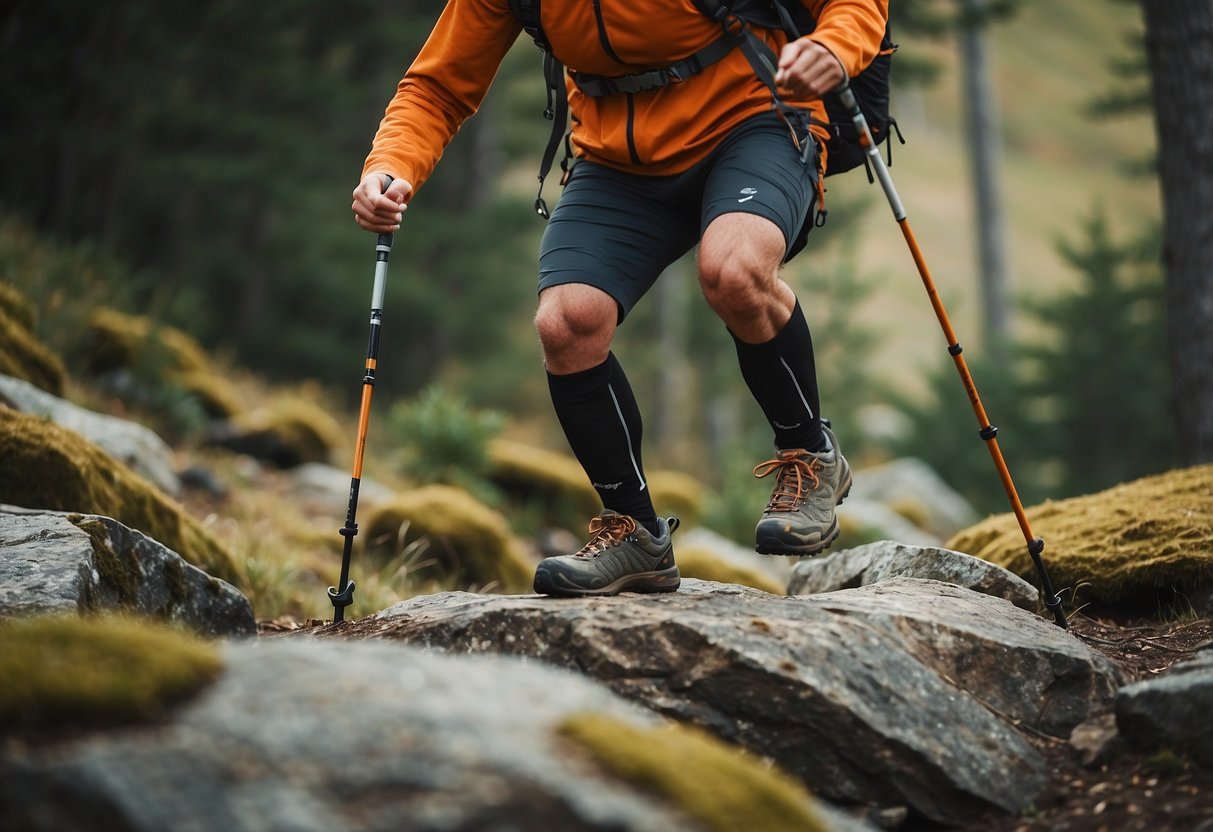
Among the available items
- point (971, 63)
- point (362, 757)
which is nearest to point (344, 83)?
point (971, 63)

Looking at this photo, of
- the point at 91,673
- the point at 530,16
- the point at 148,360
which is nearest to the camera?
the point at 91,673

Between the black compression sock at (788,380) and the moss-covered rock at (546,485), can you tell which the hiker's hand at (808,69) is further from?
the moss-covered rock at (546,485)

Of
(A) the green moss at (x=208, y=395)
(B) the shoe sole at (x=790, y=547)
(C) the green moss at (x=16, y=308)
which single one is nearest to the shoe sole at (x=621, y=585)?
(B) the shoe sole at (x=790, y=547)

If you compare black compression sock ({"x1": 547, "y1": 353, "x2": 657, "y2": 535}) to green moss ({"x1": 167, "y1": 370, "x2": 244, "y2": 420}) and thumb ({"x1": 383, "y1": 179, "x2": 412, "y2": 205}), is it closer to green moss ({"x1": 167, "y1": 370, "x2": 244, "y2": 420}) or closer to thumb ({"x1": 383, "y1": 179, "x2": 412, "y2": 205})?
thumb ({"x1": 383, "y1": 179, "x2": 412, "y2": 205})

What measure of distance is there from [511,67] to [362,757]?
2071cm

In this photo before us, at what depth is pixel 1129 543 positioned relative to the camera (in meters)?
4.71

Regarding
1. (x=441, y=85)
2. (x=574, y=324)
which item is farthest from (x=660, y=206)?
(x=441, y=85)

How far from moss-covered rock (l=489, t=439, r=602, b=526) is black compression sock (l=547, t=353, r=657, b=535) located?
6.53 m

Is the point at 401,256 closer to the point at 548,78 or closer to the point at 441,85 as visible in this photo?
the point at 441,85

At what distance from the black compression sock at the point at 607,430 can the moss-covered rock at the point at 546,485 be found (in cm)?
653

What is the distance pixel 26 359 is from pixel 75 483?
3.11 metres

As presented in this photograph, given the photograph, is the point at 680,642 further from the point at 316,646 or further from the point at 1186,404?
the point at 1186,404

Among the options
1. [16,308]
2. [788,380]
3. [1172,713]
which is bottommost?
[1172,713]

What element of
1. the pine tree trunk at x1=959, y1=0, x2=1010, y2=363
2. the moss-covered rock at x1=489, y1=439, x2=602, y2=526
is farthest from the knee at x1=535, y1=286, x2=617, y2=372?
the pine tree trunk at x1=959, y1=0, x2=1010, y2=363
